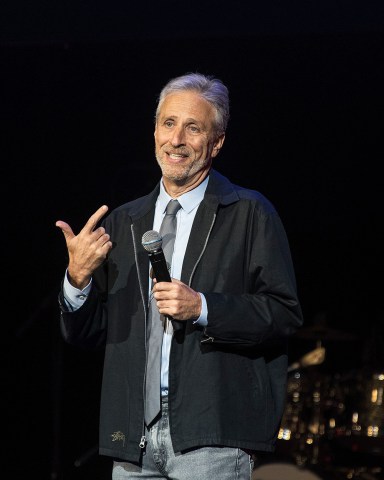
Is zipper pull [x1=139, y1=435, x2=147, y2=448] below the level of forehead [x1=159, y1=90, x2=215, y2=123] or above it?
below

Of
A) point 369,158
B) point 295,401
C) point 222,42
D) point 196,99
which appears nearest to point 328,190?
point 369,158

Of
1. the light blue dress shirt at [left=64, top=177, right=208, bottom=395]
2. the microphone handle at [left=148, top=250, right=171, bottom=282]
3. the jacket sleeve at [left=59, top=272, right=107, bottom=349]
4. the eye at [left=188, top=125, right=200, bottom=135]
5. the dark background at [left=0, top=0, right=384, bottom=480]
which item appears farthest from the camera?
the dark background at [left=0, top=0, right=384, bottom=480]

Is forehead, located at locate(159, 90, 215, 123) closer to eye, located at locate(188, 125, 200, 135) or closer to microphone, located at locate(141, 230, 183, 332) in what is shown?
eye, located at locate(188, 125, 200, 135)

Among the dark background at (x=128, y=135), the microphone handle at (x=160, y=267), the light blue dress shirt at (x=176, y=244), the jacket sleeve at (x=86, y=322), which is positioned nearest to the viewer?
the microphone handle at (x=160, y=267)

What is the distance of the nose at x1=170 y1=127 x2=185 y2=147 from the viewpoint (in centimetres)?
228

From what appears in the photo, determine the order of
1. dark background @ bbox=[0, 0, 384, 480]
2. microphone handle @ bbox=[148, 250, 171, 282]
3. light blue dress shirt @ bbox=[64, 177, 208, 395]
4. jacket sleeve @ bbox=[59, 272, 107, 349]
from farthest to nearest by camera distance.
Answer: dark background @ bbox=[0, 0, 384, 480], jacket sleeve @ bbox=[59, 272, 107, 349], light blue dress shirt @ bbox=[64, 177, 208, 395], microphone handle @ bbox=[148, 250, 171, 282]

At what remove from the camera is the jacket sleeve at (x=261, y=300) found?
6.71ft

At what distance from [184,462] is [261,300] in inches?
16.4

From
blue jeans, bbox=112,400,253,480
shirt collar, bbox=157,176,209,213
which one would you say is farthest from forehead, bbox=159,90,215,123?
blue jeans, bbox=112,400,253,480

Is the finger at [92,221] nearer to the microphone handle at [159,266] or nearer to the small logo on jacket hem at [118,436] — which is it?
the microphone handle at [159,266]

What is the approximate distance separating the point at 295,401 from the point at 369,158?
1.93 meters

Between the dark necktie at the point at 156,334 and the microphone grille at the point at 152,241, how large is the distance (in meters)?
0.16

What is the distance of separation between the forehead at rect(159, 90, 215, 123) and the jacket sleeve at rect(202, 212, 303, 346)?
33cm

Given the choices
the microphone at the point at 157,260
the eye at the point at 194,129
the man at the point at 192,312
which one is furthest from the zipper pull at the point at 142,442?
the eye at the point at 194,129
